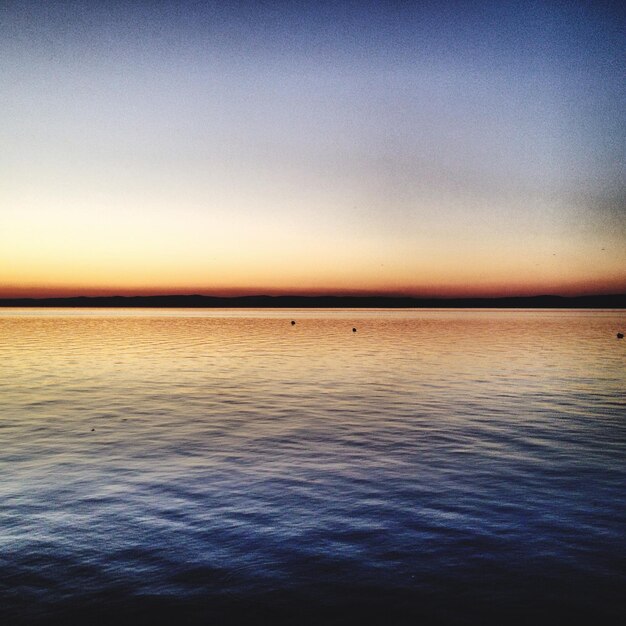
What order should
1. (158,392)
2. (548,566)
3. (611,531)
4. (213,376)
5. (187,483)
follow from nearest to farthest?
1. (548,566)
2. (611,531)
3. (187,483)
4. (158,392)
5. (213,376)

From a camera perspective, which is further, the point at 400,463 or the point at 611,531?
the point at 400,463

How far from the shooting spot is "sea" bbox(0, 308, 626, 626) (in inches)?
354

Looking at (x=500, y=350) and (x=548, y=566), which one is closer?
(x=548, y=566)

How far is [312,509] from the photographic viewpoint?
13039 mm

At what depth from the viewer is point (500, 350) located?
6194 cm

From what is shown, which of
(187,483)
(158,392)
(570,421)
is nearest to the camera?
(187,483)

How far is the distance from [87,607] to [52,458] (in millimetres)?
10128

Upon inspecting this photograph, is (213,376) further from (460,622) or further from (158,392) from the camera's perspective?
(460,622)

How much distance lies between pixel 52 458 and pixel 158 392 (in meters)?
14.7

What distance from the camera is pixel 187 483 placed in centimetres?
1507

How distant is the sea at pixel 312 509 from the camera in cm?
900

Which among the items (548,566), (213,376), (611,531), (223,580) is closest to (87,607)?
(223,580)

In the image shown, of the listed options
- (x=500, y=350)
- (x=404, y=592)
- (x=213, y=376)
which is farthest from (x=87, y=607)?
(x=500, y=350)

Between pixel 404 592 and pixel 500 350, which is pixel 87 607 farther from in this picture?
pixel 500 350
